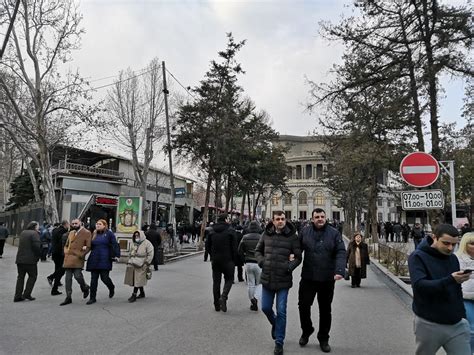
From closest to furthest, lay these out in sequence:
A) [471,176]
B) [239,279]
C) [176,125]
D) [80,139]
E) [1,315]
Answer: [1,315] → [239,279] → [80,139] → [176,125] → [471,176]

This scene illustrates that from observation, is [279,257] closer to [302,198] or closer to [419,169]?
[419,169]

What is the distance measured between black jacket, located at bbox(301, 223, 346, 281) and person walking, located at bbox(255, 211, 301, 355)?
16cm

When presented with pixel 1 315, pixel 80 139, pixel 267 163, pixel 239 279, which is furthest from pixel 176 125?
pixel 1 315

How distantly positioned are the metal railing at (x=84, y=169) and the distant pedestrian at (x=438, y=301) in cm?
4126

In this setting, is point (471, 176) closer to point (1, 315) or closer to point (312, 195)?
point (1, 315)

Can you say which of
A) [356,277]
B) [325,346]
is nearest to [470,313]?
[325,346]

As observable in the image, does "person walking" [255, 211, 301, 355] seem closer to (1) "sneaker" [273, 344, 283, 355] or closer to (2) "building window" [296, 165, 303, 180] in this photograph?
(1) "sneaker" [273, 344, 283, 355]

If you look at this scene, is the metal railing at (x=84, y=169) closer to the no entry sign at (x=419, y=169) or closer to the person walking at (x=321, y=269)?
the no entry sign at (x=419, y=169)

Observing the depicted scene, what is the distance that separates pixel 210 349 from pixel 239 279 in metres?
7.37

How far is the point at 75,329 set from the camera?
677 cm

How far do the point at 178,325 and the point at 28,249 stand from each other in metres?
4.50

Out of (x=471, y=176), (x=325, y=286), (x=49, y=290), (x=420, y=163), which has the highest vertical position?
(x=471, y=176)

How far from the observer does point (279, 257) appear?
19.4ft

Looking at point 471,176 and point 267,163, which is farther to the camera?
point 267,163
